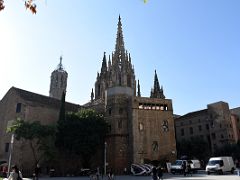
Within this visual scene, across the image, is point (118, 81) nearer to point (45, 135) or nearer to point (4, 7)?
point (45, 135)

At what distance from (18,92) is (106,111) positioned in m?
15.9

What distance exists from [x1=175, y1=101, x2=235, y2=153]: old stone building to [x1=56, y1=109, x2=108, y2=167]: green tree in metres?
31.8

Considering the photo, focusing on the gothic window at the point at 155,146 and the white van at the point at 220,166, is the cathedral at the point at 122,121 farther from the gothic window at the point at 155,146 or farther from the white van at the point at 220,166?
the white van at the point at 220,166

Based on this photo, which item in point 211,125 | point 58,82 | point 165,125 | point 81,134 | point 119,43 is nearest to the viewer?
point 81,134

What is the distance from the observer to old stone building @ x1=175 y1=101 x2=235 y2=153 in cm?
5769

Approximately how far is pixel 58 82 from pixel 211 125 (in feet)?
174

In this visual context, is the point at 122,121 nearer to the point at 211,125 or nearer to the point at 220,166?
the point at 220,166

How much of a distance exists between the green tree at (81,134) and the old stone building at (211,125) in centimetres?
3177

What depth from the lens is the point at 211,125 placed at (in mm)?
61188

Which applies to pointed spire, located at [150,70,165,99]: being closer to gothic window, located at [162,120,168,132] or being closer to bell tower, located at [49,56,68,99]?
gothic window, located at [162,120,168,132]

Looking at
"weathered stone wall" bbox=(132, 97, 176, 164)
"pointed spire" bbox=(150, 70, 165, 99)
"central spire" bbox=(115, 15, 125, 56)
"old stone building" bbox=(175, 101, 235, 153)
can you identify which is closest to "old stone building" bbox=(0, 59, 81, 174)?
"weathered stone wall" bbox=(132, 97, 176, 164)

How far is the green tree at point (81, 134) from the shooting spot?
3741 centimetres

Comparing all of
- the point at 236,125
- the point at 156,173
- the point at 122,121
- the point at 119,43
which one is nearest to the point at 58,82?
the point at 119,43

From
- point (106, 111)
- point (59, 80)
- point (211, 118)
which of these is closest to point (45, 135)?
point (106, 111)
